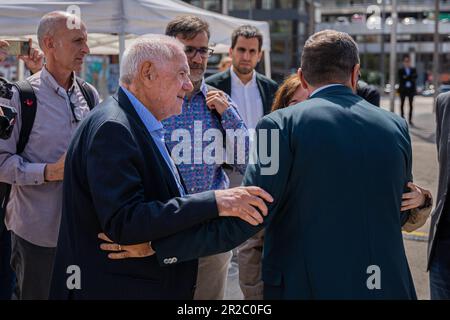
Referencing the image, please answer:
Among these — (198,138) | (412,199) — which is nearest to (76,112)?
(198,138)

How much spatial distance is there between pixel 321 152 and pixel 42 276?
181 cm

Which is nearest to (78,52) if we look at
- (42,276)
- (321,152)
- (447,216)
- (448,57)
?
(42,276)

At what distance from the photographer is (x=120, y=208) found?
1841mm

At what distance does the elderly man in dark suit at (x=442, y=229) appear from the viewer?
2.73 m

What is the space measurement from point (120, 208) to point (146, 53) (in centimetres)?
57

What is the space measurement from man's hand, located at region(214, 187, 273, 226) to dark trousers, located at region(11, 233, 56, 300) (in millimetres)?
1377

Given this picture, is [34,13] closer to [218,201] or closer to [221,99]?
[221,99]

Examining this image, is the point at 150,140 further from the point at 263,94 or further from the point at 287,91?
the point at 263,94

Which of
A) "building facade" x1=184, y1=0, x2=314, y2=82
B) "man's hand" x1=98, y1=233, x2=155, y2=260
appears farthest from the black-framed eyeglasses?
"building facade" x1=184, y1=0, x2=314, y2=82

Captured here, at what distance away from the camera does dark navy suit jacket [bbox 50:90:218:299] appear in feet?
6.07

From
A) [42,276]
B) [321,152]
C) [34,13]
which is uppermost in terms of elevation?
[34,13]

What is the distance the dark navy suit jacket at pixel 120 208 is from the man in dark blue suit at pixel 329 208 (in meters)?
0.09

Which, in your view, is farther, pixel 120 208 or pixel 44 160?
pixel 44 160

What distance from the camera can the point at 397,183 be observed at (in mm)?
1954
